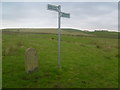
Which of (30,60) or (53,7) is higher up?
(53,7)

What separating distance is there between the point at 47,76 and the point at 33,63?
1.33m

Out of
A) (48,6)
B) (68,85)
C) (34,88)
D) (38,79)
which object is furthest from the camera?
(48,6)

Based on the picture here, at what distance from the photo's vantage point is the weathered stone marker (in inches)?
427

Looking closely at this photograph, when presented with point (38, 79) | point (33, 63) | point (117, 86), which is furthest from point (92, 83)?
point (33, 63)

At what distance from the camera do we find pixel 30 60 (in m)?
11.1

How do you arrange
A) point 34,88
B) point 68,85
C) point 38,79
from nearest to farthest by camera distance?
point 34,88 < point 68,85 < point 38,79

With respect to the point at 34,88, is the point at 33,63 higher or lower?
higher

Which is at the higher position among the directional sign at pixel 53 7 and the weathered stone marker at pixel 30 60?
the directional sign at pixel 53 7

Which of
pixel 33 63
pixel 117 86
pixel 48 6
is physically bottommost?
pixel 117 86

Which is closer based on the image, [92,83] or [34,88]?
[34,88]

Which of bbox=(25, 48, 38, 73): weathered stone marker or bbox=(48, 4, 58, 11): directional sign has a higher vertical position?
bbox=(48, 4, 58, 11): directional sign

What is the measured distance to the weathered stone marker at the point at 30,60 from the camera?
1084 cm

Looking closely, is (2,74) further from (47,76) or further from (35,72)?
(47,76)

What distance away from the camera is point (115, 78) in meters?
11.3
